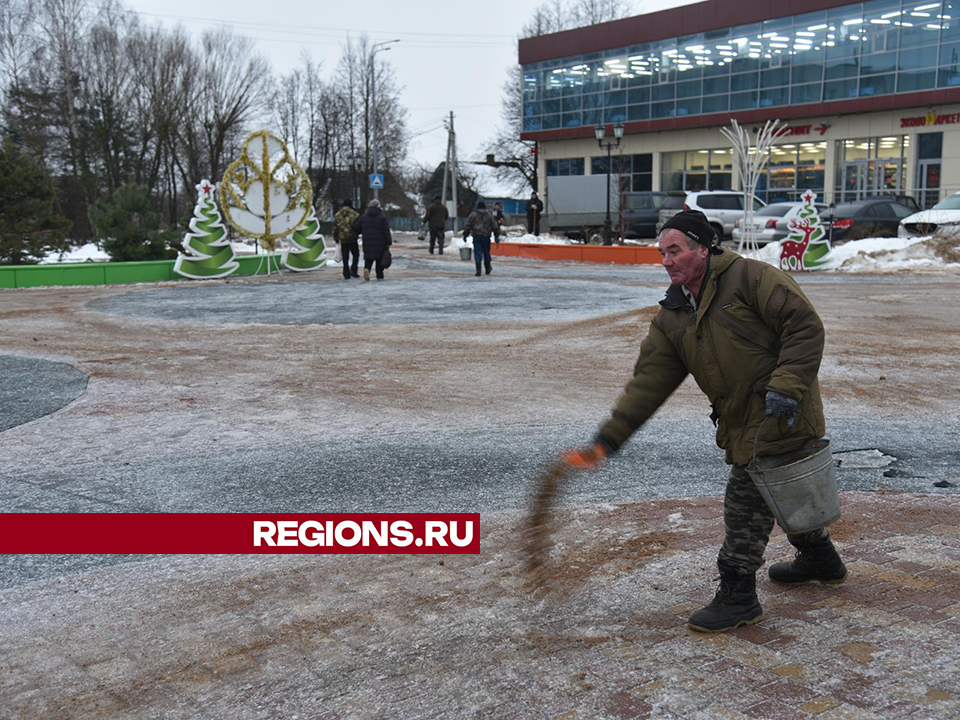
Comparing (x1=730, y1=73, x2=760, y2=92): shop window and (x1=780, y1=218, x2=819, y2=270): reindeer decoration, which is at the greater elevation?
(x1=730, y1=73, x2=760, y2=92): shop window

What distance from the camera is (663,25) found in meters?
46.3

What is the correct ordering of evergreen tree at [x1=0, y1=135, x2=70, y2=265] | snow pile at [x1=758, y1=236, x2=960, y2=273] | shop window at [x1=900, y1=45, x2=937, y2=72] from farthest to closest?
shop window at [x1=900, y1=45, x2=937, y2=72] < evergreen tree at [x1=0, y1=135, x2=70, y2=265] < snow pile at [x1=758, y1=236, x2=960, y2=273]

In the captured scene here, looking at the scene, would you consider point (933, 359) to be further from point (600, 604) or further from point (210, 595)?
point (210, 595)

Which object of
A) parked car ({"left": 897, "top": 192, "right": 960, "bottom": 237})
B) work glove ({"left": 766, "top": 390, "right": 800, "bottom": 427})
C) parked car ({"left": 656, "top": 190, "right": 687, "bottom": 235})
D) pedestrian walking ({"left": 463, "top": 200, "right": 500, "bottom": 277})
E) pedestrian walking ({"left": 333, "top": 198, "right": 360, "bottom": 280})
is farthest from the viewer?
parked car ({"left": 656, "top": 190, "right": 687, "bottom": 235})

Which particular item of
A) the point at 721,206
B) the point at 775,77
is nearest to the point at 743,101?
the point at 775,77

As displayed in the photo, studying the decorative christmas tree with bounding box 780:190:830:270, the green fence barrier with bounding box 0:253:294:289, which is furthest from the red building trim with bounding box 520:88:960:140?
the green fence barrier with bounding box 0:253:294:289

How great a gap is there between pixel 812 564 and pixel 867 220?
25.1 metres

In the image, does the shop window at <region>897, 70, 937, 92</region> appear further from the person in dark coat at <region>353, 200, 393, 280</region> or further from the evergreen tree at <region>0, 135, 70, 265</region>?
the evergreen tree at <region>0, 135, 70, 265</region>

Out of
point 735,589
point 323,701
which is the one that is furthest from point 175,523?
point 735,589

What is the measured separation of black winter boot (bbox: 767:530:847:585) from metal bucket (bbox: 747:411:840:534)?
38 cm

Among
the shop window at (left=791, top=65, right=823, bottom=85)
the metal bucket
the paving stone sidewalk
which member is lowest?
the paving stone sidewalk

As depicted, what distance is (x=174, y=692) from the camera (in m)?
3.43

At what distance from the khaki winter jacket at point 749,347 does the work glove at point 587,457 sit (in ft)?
1.50

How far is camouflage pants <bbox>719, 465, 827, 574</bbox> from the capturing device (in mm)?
3775
